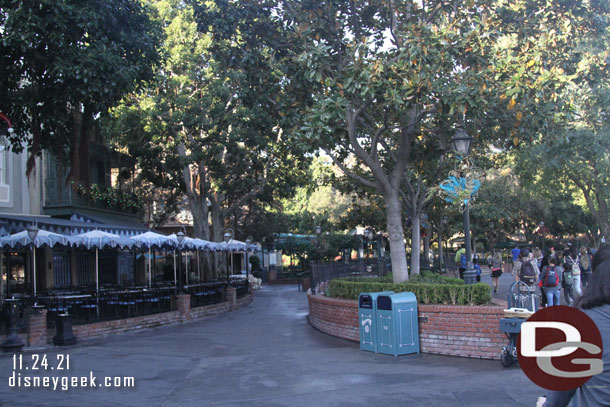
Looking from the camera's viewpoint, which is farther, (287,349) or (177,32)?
(177,32)

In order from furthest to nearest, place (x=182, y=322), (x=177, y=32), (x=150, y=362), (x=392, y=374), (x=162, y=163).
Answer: (x=162, y=163) < (x=177, y=32) < (x=182, y=322) < (x=150, y=362) < (x=392, y=374)

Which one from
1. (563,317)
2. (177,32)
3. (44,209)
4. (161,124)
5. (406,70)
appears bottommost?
(563,317)

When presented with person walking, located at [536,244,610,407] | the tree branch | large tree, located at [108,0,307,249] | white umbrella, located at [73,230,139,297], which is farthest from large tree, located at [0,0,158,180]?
person walking, located at [536,244,610,407]

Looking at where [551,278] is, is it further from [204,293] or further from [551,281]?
[204,293]

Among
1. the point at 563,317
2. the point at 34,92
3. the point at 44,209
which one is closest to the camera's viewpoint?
the point at 563,317

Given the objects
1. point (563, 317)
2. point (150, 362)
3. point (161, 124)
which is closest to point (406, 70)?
point (150, 362)

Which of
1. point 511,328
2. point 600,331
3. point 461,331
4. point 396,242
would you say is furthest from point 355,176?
point 600,331

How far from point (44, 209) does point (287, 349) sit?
46.8 feet

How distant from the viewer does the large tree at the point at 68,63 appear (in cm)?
1153

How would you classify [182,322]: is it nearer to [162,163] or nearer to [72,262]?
[72,262]

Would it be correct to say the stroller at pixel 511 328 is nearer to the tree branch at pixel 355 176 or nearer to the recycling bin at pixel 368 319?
the recycling bin at pixel 368 319

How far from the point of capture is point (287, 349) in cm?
1175

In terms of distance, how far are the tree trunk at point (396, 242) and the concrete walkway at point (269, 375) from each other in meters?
2.17

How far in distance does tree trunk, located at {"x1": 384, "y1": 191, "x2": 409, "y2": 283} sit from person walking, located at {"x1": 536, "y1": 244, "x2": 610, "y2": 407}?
1016 centimetres
